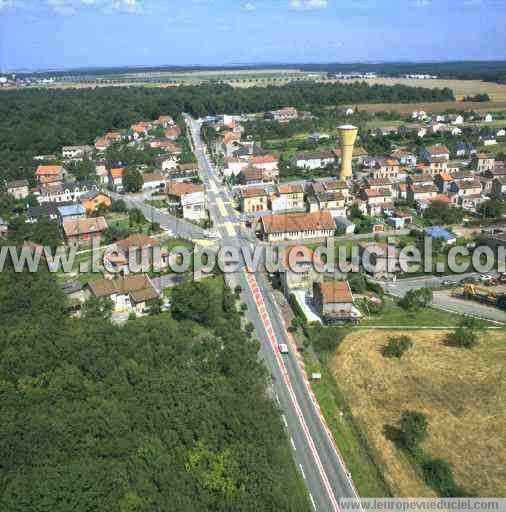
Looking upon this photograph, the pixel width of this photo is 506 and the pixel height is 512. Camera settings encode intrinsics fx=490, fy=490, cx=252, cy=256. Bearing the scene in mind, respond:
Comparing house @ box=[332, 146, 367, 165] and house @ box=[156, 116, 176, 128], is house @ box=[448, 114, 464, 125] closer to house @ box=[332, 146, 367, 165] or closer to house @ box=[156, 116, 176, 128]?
house @ box=[332, 146, 367, 165]

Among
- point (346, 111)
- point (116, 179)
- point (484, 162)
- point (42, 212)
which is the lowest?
point (42, 212)

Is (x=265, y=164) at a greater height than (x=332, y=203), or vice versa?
(x=265, y=164)

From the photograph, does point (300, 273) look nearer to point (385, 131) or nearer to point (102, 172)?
point (102, 172)

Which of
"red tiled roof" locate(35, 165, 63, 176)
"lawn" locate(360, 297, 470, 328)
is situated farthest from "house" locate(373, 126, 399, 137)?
"lawn" locate(360, 297, 470, 328)

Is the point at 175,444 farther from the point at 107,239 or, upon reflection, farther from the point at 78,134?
the point at 78,134

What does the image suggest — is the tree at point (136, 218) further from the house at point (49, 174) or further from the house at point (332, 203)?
the house at point (49, 174)

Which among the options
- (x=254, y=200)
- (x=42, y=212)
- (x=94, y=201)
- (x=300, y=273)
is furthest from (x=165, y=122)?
(x=300, y=273)
